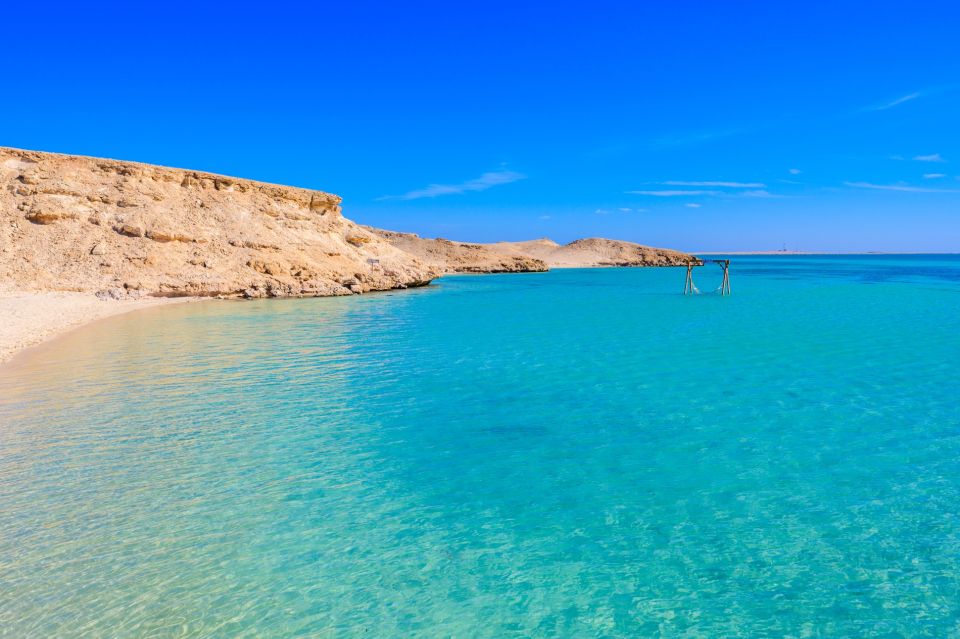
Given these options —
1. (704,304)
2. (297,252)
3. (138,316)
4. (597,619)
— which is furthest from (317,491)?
(297,252)

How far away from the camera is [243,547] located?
4668 millimetres

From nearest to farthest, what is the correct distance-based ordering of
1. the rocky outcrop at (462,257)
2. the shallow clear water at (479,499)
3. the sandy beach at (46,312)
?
the shallow clear water at (479,499) < the sandy beach at (46,312) < the rocky outcrop at (462,257)

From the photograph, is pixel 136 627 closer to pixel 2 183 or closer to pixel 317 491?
pixel 317 491

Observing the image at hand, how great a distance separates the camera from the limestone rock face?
2770 cm

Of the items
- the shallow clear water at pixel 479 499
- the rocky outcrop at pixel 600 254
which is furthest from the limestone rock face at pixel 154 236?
the rocky outcrop at pixel 600 254

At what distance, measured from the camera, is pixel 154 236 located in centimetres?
3033

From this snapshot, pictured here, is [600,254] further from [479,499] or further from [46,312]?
[479,499]

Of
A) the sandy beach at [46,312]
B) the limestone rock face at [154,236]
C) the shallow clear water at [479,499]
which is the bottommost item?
the shallow clear water at [479,499]

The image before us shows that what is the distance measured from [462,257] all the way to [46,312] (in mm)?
68888

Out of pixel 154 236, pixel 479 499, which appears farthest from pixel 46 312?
pixel 479 499

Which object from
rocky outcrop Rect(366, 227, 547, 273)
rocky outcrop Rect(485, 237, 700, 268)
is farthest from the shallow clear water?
rocky outcrop Rect(485, 237, 700, 268)

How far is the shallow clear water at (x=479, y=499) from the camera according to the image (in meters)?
3.86

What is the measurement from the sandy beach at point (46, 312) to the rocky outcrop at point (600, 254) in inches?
3464

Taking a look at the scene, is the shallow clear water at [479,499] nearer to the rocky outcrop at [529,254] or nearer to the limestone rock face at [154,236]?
the limestone rock face at [154,236]
